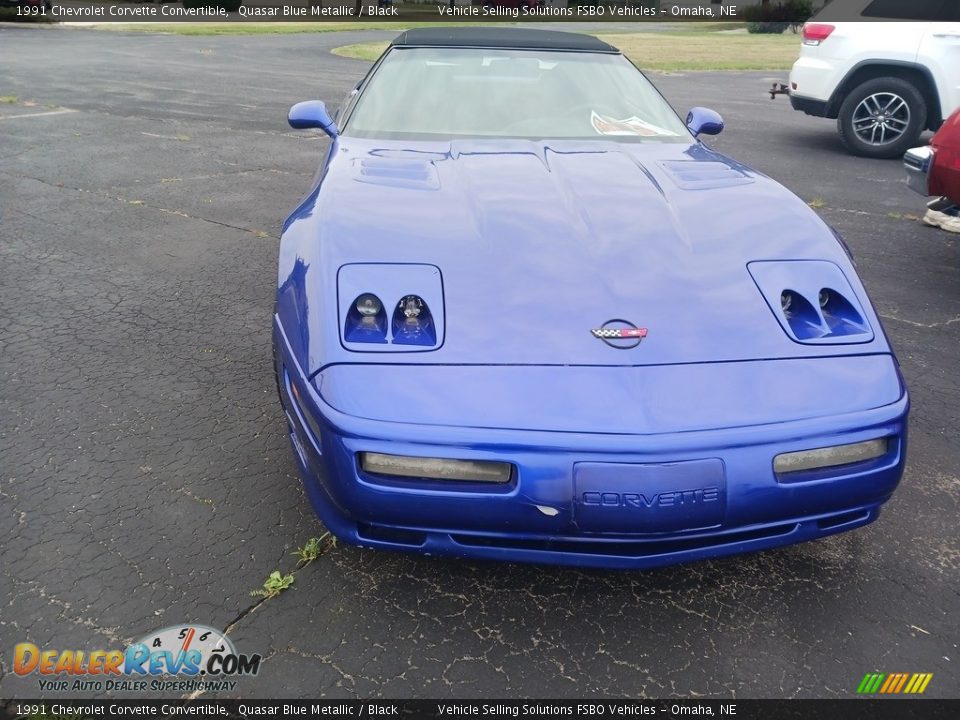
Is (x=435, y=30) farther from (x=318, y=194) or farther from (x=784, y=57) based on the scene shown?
(x=784, y=57)

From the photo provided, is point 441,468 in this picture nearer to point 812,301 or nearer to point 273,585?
point 273,585

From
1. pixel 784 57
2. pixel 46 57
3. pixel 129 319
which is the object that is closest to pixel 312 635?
pixel 129 319

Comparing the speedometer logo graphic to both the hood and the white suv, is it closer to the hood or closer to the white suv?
the hood

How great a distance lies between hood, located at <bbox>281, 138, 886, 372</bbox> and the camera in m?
2.03

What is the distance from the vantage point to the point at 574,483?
1.79 meters

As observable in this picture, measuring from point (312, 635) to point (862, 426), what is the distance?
4.84ft

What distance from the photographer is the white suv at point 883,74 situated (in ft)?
24.3

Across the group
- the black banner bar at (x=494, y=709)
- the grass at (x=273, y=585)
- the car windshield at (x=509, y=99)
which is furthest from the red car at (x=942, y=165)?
the grass at (x=273, y=585)

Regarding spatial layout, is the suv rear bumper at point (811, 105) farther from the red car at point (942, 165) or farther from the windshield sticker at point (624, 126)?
the windshield sticker at point (624, 126)

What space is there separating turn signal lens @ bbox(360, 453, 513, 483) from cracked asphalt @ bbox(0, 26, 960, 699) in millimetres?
481

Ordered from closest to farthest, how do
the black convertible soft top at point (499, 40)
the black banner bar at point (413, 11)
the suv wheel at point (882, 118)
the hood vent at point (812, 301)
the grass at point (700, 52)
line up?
the hood vent at point (812, 301) → the black convertible soft top at point (499, 40) → the suv wheel at point (882, 118) → the grass at point (700, 52) → the black banner bar at point (413, 11)

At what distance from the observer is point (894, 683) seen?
191 cm

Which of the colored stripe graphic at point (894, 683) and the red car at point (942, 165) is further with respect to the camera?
the red car at point (942, 165)

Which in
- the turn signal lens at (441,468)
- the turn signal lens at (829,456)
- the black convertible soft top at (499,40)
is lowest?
the turn signal lens at (441,468)
